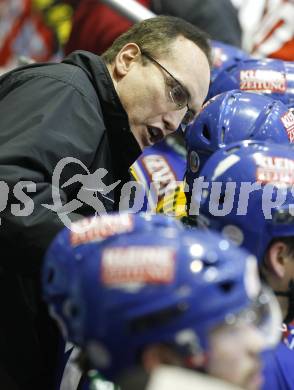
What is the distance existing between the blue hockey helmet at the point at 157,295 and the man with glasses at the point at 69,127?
2.80 feet

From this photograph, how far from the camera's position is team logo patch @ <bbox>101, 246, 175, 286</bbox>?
1.77 meters

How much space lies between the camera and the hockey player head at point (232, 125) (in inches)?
126

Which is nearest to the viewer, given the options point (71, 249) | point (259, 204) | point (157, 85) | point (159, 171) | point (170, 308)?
point (170, 308)

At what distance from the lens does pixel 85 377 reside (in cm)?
264

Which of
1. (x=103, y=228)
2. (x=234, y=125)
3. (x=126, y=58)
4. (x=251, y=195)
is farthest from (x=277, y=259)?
(x=126, y=58)

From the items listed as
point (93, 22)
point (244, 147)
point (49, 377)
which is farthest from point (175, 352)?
point (93, 22)

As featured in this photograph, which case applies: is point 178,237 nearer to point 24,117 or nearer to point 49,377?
point 24,117

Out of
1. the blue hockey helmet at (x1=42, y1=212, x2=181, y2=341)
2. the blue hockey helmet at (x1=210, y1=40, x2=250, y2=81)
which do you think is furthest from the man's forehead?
the blue hockey helmet at (x1=42, y1=212, x2=181, y2=341)

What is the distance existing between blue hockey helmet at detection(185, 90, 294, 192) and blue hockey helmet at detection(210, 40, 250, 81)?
101 centimetres

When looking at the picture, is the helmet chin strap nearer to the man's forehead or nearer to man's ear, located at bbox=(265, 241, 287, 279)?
man's ear, located at bbox=(265, 241, 287, 279)

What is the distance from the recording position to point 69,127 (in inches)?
110

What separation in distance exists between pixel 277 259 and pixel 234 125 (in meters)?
0.97

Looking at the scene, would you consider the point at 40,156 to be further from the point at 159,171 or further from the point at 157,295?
Answer: the point at 159,171

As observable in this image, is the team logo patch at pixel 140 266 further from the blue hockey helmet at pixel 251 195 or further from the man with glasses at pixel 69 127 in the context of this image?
the man with glasses at pixel 69 127
